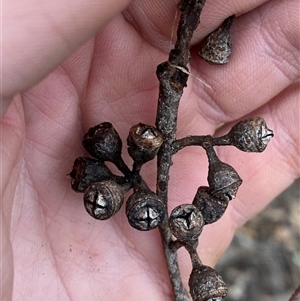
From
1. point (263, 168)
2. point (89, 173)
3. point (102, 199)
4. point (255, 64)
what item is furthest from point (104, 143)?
point (263, 168)

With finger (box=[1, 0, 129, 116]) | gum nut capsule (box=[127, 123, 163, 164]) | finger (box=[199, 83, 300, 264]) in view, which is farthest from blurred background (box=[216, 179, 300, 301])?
finger (box=[1, 0, 129, 116])

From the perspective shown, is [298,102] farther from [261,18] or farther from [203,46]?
[203,46]


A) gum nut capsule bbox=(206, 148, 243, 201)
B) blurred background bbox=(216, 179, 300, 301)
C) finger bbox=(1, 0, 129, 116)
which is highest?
finger bbox=(1, 0, 129, 116)

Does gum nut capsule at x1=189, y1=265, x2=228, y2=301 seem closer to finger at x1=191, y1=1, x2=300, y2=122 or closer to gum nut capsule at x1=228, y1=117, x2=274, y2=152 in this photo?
gum nut capsule at x1=228, y1=117, x2=274, y2=152

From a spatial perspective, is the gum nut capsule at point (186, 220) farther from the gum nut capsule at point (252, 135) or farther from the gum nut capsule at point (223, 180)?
the gum nut capsule at point (252, 135)

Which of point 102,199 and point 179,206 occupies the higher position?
point 102,199

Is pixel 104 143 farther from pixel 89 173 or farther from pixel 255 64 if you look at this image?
pixel 255 64

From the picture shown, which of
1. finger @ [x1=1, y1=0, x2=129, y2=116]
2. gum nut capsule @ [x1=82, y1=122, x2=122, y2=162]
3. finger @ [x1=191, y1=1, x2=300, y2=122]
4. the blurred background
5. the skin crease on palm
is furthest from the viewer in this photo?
the blurred background
